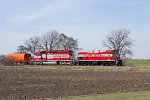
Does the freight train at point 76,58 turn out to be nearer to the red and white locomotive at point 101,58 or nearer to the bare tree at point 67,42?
the red and white locomotive at point 101,58

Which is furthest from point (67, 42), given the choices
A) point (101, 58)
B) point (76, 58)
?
point (101, 58)

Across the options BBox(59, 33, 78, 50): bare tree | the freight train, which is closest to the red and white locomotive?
the freight train

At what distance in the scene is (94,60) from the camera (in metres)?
91.8

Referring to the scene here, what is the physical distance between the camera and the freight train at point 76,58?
90875 mm

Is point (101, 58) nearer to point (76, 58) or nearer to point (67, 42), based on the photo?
point (76, 58)

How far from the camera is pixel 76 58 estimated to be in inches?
3760

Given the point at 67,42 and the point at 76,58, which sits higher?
the point at 67,42

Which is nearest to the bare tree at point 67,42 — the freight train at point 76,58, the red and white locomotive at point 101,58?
the freight train at point 76,58

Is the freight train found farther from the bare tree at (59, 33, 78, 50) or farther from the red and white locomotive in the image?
the bare tree at (59, 33, 78, 50)

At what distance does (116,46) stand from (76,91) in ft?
389

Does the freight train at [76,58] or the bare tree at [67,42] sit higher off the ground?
the bare tree at [67,42]

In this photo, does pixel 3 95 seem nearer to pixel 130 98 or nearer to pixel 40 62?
pixel 130 98

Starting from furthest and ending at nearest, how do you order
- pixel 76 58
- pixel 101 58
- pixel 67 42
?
pixel 67 42
pixel 76 58
pixel 101 58

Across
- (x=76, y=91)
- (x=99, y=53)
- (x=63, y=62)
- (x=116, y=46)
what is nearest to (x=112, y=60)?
(x=99, y=53)
